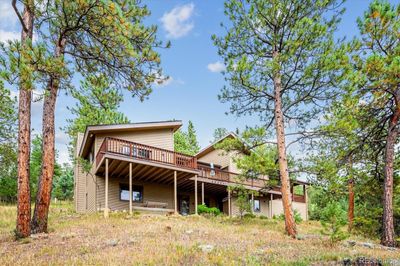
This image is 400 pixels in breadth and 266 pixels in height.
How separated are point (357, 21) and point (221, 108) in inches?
224

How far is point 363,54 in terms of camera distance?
11453mm

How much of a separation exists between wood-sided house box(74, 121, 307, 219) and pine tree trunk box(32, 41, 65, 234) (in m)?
5.17

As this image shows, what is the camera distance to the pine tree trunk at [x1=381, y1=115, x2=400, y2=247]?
1113 centimetres

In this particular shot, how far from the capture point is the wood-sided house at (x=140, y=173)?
57.4 feet

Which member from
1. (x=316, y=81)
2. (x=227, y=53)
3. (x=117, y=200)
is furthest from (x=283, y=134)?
(x=117, y=200)

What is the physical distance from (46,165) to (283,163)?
8.07 meters

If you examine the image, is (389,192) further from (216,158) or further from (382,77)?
(216,158)

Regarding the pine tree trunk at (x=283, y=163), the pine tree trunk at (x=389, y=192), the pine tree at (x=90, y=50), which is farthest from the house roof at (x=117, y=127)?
the pine tree trunk at (x=389, y=192)

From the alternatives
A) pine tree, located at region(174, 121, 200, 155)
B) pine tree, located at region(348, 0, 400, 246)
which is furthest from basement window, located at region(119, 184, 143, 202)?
pine tree, located at region(174, 121, 200, 155)

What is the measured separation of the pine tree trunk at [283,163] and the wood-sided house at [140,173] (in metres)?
3.90

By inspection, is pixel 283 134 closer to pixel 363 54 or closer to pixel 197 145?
pixel 363 54

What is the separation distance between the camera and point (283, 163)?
12.6 m

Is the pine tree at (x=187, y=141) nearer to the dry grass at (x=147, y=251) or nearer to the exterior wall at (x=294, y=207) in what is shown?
the exterior wall at (x=294, y=207)

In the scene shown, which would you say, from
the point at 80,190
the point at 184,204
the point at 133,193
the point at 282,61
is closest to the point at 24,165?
the point at 282,61
